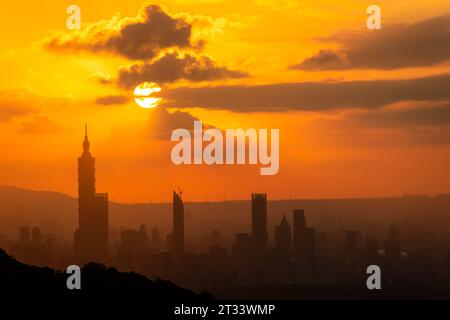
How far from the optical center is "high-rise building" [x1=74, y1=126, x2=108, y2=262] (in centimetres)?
14050

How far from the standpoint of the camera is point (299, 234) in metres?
166

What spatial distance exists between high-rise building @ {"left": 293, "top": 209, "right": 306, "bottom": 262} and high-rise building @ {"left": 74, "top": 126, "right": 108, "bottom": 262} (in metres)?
28.4

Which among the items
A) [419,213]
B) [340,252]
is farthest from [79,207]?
[419,213]

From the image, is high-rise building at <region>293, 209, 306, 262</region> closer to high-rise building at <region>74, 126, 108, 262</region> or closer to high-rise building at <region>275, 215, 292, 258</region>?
high-rise building at <region>275, 215, 292, 258</region>

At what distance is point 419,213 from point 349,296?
96.7 meters

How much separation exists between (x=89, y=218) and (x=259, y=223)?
1088 inches

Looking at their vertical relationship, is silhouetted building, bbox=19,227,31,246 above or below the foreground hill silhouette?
above

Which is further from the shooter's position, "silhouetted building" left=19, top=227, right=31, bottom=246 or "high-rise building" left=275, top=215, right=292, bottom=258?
"high-rise building" left=275, top=215, right=292, bottom=258

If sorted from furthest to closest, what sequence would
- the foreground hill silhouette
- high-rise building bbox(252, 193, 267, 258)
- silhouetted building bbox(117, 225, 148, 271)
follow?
1. high-rise building bbox(252, 193, 267, 258)
2. silhouetted building bbox(117, 225, 148, 271)
3. the foreground hill silhouette

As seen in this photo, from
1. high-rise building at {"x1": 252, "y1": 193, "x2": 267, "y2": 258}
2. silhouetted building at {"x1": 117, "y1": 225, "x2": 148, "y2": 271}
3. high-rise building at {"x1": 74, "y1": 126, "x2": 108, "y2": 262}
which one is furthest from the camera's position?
high-rise building at {"x1": 252, "y1": 193, "x2": 267, "y2": 258}

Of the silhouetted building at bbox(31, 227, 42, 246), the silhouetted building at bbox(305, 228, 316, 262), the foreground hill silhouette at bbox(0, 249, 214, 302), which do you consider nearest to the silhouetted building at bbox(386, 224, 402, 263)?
the silhouetted building at bbox(305, 228, 316, 262)

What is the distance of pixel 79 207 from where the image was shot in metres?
181

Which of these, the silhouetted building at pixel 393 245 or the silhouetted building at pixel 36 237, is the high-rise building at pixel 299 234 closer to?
the silhouetted building at pixel 393 245

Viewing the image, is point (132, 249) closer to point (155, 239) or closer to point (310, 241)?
point (155, 239)
